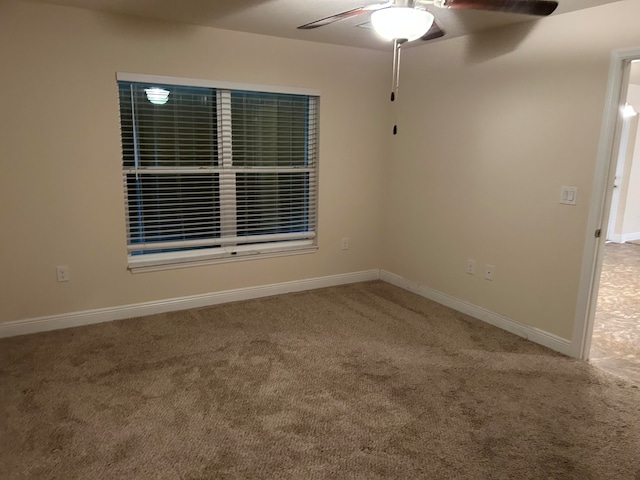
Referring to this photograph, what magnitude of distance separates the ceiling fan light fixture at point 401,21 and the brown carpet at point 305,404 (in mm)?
1922

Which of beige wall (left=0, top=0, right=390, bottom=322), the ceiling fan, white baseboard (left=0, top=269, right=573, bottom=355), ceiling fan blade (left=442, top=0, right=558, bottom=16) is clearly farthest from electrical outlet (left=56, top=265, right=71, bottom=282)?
ceiling fan blade (left=442, top=0, right=558, bottom=16)

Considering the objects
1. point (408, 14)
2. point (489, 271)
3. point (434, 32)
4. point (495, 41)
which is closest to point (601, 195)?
point (489, 271)

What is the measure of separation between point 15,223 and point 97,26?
154 centimetres

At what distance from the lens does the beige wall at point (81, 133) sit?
3154 mm

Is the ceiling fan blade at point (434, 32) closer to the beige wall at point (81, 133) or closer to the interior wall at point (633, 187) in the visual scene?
the beige wall at point (81, 133)

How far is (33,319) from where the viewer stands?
3.41m

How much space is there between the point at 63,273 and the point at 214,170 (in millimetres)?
1438

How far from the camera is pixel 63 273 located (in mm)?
3459

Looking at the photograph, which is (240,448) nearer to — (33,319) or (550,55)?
(33,319)

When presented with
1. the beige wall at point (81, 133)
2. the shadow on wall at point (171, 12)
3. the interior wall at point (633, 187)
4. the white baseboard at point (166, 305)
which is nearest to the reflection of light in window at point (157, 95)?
the beige wall at point (81, 133)

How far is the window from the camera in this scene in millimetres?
3674

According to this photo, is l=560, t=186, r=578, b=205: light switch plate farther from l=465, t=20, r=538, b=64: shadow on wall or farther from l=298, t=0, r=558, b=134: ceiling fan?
l=298, t=0, r=558, b=134: ceiling fan

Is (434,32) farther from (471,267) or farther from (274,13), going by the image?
(471,267)

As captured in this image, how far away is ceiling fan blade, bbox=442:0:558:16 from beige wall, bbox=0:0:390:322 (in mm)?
2204
